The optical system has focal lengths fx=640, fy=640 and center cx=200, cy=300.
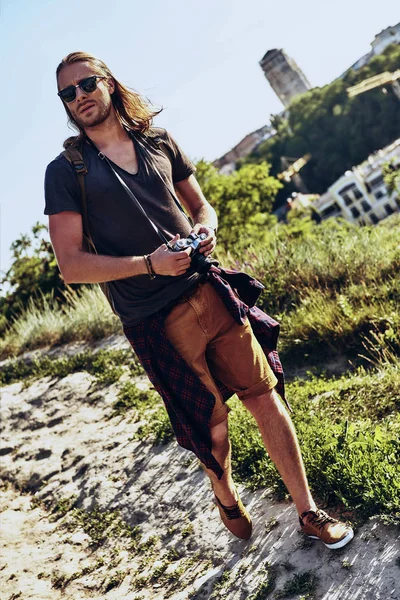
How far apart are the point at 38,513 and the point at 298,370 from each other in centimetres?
246

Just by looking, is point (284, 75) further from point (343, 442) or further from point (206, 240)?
point (206, 240)

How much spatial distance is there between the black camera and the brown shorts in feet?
0.32

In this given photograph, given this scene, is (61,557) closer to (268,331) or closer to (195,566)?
(195,566)

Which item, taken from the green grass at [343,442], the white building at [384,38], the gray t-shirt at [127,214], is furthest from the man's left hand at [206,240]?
the white building at [384,38]

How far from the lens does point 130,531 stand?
401 centimetres

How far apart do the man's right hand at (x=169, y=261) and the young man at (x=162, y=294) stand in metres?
0.08

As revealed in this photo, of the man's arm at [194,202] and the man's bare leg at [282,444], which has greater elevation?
the man's arm at [194,202]

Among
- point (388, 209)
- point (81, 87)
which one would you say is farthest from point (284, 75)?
point (81, 87)

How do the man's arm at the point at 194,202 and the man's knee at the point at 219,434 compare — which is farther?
the man's arm at the point at 194,202

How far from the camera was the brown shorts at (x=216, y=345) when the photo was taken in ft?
9.40

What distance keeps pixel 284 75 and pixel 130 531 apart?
108 m

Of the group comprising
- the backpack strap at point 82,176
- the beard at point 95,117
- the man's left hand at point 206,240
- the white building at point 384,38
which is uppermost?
the white building at point 384,38

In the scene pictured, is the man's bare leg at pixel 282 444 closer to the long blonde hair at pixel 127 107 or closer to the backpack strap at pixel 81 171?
the backpack strap at pixel 81 171

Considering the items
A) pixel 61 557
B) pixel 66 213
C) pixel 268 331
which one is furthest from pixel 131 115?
pixel 61 557
